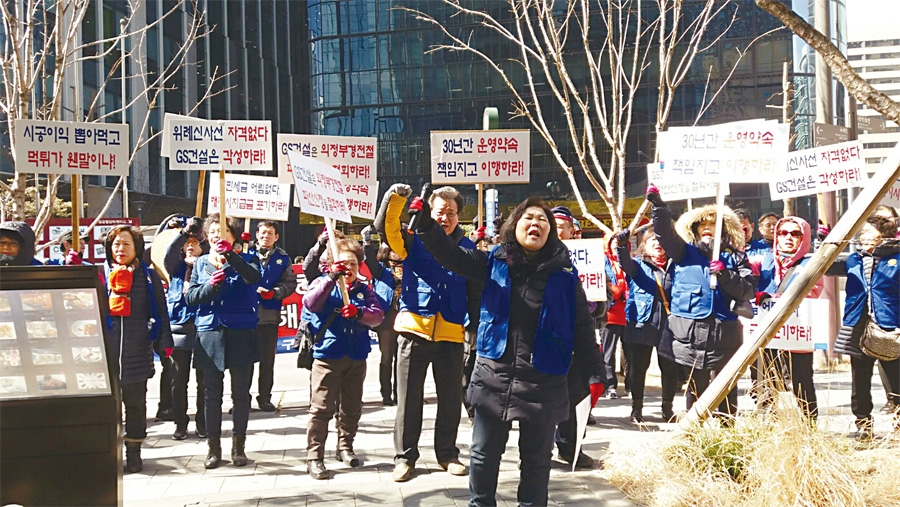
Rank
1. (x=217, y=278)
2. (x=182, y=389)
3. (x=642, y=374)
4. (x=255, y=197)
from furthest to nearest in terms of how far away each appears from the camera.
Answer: (x=255, y=197), (x=642, y=374), (x=182, y=389), (x=217, y=278)

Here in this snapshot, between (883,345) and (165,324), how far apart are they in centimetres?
581

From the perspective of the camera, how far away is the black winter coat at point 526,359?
440 centimetres

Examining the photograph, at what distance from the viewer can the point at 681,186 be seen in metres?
9.59

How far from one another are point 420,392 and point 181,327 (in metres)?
2.91

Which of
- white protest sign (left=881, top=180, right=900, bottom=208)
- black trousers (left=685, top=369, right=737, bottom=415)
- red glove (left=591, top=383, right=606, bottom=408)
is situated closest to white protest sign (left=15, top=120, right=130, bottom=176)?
red glove (left=591, top=383, right=606, bottom=408)

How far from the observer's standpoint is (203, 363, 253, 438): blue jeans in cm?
631

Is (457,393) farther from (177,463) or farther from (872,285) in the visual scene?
(872,285)

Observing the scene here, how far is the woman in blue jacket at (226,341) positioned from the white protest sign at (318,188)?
2.42 feet

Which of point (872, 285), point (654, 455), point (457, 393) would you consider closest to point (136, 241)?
point (457, 393)

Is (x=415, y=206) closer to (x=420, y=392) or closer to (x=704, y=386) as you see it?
(x=420, y=392)

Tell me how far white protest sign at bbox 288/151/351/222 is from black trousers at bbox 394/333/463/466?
110 centimetres

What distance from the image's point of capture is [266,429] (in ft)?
26.1

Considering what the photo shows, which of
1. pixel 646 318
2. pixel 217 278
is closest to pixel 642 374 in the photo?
pixel 646 318

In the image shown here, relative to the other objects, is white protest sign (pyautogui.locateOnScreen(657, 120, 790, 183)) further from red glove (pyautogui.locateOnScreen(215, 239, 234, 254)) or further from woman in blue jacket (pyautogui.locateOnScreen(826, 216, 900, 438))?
red glove (pyautogui.locateOnScreen(215, 239, 234, 254))
